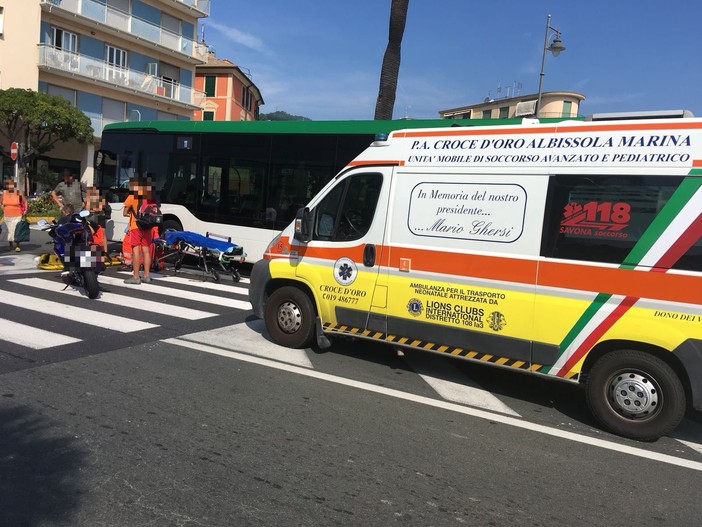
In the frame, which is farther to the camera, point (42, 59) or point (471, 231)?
point (42, 59)

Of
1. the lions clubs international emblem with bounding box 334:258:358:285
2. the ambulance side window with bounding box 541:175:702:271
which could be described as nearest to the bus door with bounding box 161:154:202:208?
the lions clubs international emblem with bounding box 334:258:358:285

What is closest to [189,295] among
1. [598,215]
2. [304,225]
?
[304,225]

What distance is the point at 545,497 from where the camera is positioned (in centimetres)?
347

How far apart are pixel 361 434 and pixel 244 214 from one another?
822cm


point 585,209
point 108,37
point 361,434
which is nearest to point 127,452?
point 361,434

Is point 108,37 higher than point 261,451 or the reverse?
higher

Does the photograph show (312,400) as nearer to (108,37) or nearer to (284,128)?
(284,128)

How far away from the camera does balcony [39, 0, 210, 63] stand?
29844 millimetres

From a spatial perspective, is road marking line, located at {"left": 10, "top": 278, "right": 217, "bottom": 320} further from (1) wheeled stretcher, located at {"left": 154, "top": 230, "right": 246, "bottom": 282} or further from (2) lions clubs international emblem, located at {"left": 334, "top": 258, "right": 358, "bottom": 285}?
(2) lions clubs international emblem, located at {"left": 334, "top": 258, "right": 358, "bottom": 285}

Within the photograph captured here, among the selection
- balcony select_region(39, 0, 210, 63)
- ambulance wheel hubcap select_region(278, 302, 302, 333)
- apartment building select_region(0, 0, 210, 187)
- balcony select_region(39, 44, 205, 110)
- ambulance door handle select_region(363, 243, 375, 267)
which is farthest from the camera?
balcony select_region(39, 0, 210, 63)

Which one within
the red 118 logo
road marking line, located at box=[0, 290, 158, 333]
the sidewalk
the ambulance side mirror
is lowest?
road marking line, located at box=[0, 290, 158, 333]

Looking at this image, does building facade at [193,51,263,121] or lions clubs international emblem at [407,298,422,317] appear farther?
building facade at [193,51,263,121]

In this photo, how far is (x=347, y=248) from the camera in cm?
597

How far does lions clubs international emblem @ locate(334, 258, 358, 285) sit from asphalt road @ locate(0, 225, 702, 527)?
96 cm
